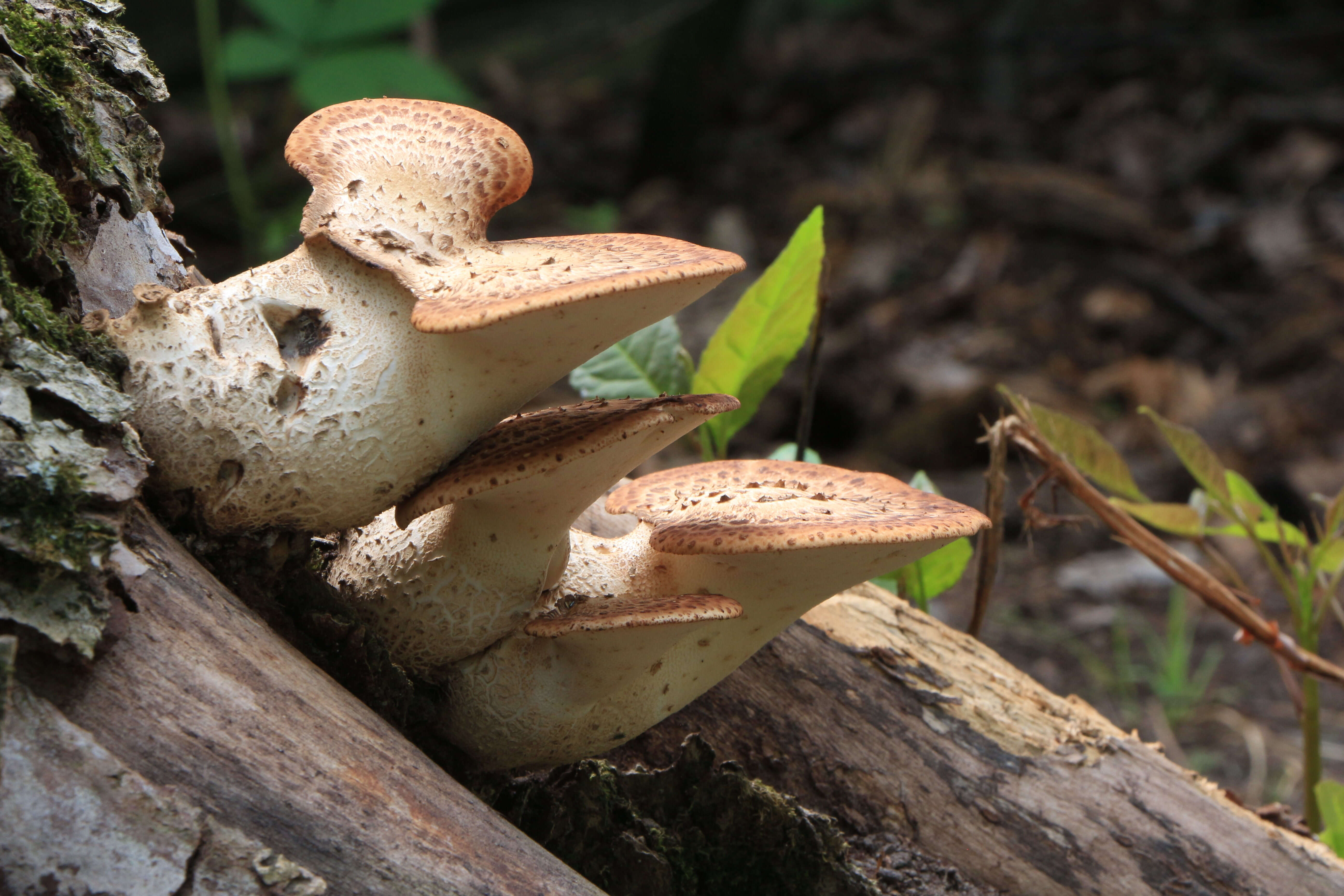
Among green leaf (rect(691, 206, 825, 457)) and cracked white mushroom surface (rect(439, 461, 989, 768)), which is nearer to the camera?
cracked white mushroom surface (rect(439, 461, 989, 768))

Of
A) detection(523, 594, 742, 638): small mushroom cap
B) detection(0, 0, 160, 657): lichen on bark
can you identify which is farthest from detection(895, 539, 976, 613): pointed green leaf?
detection(0, 0, 160, 657): lichen on bark

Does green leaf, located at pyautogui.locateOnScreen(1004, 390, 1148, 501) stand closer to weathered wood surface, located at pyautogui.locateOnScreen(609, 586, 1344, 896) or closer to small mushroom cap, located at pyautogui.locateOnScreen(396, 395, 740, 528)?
weathered wood surface, located at pyautogui.locateOnScreen(609, 586, 1344, 896)

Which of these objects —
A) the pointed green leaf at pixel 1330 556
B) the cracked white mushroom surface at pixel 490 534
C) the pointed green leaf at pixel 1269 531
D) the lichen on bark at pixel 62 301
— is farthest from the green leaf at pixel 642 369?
the pointed green leaf at pixel 1330 556

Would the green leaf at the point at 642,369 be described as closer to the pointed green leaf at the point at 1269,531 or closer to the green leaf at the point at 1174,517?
the green leaf at the point at 1174,517

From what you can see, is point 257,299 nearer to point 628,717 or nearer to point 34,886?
point 34,886

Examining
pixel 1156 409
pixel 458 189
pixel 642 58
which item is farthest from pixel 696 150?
pixel 458 189
